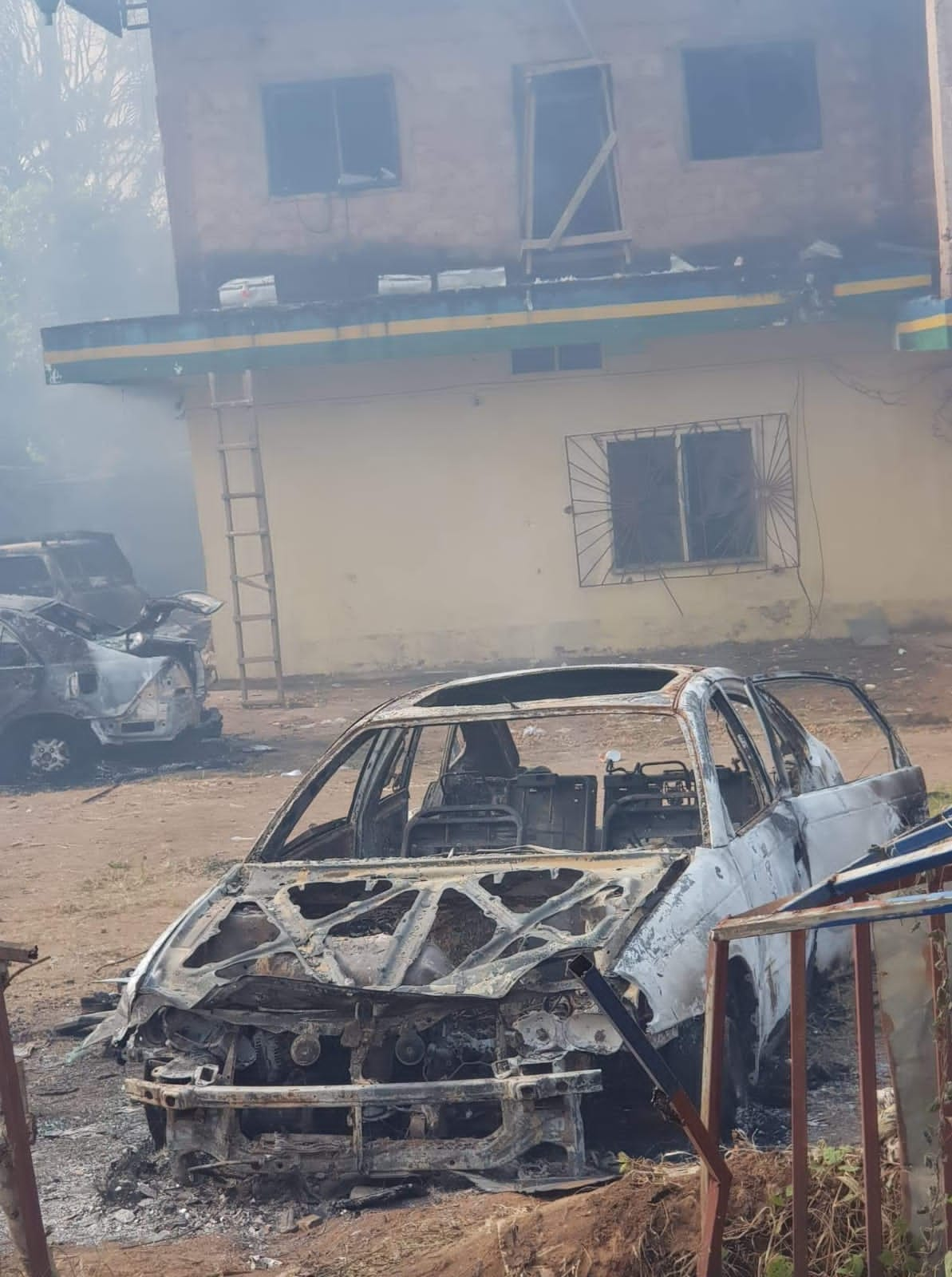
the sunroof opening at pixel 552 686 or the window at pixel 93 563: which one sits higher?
the sunroof opening at pixel 552 686

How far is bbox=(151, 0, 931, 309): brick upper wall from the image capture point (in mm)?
16469

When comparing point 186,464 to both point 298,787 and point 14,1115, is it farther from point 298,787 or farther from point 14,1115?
point 14,1115

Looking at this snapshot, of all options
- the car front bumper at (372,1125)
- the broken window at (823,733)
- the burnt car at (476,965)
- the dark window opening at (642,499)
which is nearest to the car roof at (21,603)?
the broken window at (823,733)

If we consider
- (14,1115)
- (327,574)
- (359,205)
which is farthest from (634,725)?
(14,1115)

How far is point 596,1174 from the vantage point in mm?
4203

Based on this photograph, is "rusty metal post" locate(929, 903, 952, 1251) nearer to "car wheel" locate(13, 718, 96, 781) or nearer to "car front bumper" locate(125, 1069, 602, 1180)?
"car front bumper" locate(125, 1069, 602, 1180)

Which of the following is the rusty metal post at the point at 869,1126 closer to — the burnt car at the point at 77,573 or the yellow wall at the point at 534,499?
the yellow wall at the point at 534,499

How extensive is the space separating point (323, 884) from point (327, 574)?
11.4m

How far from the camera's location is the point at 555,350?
16.2 metres

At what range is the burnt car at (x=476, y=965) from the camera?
14.0ft

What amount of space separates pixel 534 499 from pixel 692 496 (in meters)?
1.69

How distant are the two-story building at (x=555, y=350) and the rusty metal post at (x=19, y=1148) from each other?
12589 millimetres

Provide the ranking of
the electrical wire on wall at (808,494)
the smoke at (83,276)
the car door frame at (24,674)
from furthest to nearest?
the smoke at (83,276) < the electrical wire on wall at (808,494) < the car door frame at (24,674)

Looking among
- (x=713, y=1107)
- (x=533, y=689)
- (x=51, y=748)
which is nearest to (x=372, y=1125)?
(x=713, y=1107)
